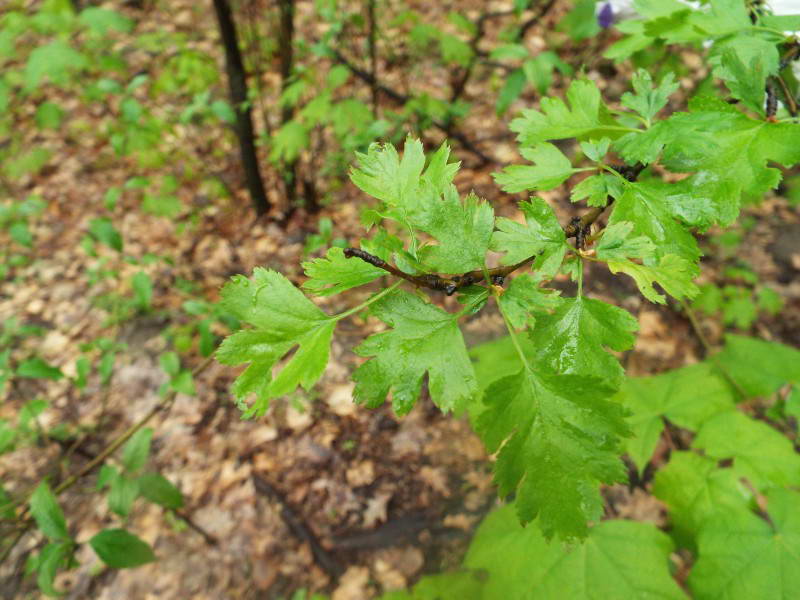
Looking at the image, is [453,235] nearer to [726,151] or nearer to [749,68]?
[726,151]

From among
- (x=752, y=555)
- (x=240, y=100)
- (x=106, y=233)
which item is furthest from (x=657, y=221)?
(x=240, y=100)

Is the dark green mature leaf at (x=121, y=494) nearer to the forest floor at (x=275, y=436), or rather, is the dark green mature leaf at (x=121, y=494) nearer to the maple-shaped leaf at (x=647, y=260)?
the forest floor at (x=275, y=436)

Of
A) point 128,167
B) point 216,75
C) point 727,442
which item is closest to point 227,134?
point 216,75

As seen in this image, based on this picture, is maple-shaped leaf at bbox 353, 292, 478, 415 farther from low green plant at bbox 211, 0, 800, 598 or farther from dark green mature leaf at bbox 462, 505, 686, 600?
dark green mature leaf at bbox 462, 505, 686, 600

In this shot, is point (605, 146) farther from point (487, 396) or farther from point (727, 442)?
point (727, 442)

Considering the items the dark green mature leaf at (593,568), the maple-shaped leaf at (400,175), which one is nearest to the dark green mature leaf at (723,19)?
the maple-shaped leaf at (400,175)

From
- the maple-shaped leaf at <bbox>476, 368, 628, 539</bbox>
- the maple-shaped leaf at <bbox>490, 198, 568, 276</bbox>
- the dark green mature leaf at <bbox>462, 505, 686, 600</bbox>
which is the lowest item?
the dark green mature leaf at <bbox>462, 505, 686, 600</bbox>

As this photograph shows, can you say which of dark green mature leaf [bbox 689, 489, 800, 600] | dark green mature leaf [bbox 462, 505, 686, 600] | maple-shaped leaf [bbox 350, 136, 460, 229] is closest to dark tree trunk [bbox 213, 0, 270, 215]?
maple-shaped leaf [bbox 350, 136, 460, 229]
